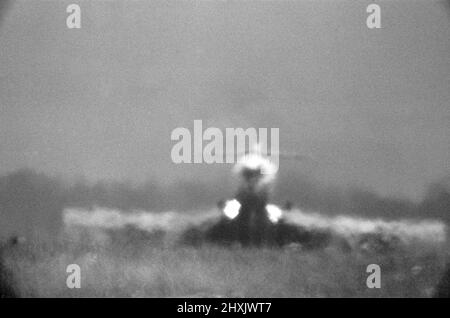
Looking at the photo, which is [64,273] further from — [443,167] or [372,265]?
[443,167]

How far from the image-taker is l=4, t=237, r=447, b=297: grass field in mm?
4254

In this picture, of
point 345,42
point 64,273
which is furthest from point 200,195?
point 345,42

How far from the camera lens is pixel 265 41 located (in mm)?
4340

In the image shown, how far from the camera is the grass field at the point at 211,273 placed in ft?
14.0

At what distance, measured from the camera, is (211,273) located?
4.27 meters
